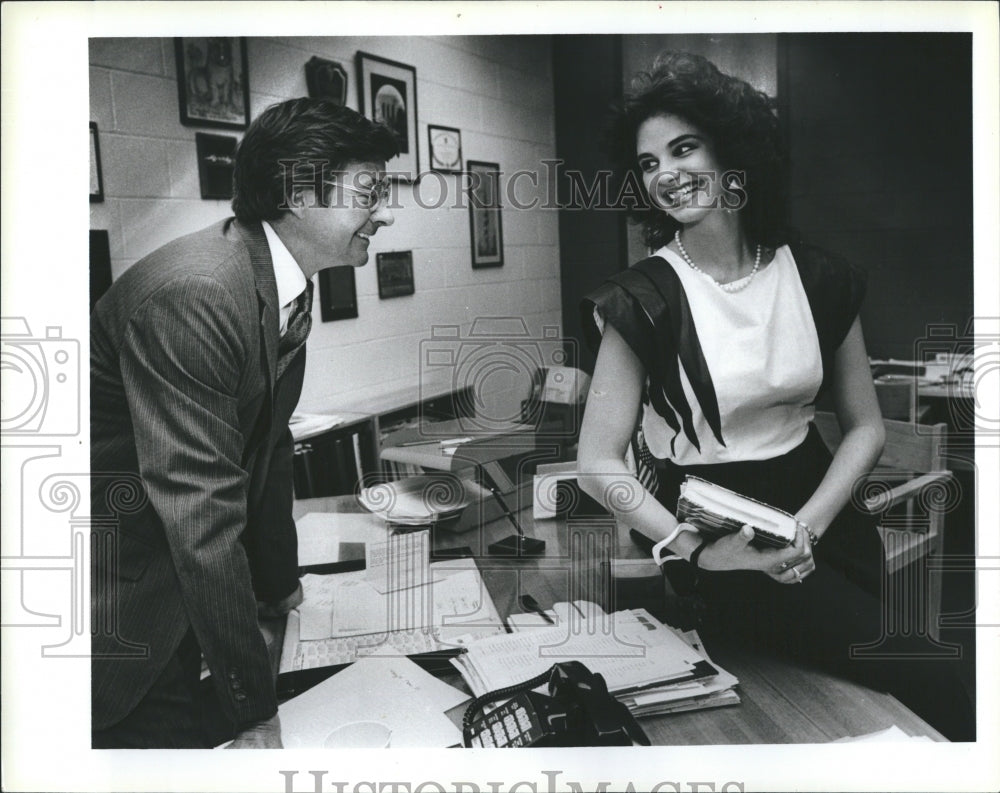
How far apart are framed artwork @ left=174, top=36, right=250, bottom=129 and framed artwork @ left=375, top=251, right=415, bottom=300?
39cm

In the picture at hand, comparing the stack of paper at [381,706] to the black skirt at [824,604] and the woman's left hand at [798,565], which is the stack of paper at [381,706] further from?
the woman's left hand at [798,565]

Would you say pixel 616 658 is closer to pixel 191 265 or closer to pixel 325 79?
pixel 191 265

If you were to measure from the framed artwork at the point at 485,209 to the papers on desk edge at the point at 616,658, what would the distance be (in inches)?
26.9

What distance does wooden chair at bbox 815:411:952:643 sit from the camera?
131 cm

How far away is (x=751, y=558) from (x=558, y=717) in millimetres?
477

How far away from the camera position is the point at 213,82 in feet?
4.39

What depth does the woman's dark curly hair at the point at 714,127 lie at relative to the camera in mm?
1247

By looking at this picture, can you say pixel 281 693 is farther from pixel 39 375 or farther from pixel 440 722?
pixel 39 375

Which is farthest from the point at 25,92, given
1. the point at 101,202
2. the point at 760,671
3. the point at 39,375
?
the point at 760,671

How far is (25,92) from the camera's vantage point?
4.15ft

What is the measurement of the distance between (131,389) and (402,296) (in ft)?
1.72

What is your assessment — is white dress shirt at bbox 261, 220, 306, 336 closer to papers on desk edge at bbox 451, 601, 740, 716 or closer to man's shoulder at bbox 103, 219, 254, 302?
man's shoulder at bbox 103, 219, 254, 302

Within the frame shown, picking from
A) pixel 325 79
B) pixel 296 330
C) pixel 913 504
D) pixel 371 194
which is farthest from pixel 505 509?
pixel 325 79

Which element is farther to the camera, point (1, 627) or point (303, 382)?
point (303, 382)
